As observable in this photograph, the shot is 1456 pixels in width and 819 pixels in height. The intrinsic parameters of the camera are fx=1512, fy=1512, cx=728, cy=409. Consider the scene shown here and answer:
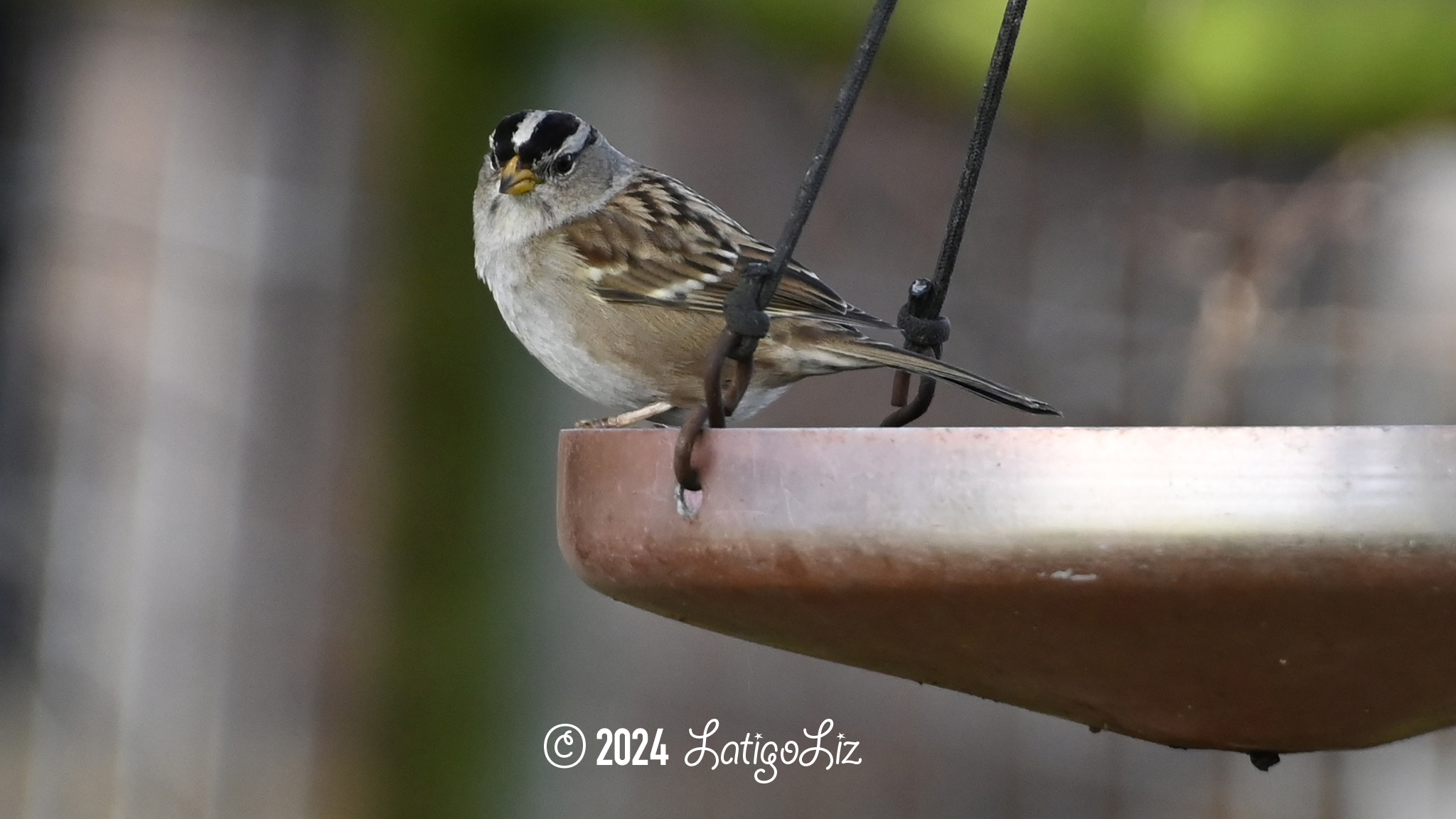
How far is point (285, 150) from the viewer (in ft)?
9.81

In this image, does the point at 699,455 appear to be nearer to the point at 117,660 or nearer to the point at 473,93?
the point at 473,93

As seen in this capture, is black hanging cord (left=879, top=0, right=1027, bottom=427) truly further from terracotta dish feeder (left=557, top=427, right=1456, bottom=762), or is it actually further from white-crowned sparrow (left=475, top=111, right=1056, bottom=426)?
terracotta dish feeder (left=557, top=427, right=1456, bottom=762)

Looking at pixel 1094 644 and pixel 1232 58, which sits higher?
pixel 1232 58

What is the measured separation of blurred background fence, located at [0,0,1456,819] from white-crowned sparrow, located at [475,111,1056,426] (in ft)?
1.62

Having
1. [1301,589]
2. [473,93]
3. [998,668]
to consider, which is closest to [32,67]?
[473,93]

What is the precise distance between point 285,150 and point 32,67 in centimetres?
57

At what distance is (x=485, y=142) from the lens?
107 inches

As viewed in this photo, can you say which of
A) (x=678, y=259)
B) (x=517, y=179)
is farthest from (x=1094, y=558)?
(x=517, y=179)

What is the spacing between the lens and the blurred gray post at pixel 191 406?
2959mm

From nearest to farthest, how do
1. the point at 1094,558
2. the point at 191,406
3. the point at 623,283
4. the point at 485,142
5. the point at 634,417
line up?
the point at 1094,558 → the point at 634,417 → the point at 623,283 → the point at 485,142 → the point at 191,406

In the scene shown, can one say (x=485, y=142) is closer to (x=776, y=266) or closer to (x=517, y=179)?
(x=517, y=179)

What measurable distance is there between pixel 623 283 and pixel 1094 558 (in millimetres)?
1219

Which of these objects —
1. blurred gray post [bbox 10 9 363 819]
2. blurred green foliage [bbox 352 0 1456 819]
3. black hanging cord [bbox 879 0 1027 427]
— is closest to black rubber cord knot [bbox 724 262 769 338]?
black hanging cord [bbox 879 0 1027 427]

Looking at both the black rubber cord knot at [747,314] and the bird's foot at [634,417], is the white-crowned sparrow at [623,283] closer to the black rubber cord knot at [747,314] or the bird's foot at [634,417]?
the bird's foot at [634,417]
